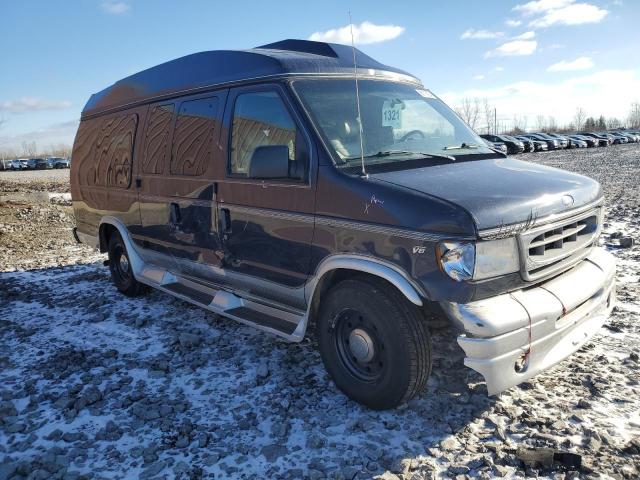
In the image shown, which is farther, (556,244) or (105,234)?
(105,234)

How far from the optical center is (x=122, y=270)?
6.48 metres

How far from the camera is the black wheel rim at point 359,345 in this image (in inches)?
132

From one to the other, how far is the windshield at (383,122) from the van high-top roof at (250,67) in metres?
0.16

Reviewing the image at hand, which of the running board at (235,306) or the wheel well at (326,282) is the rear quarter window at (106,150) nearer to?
the running board at (235,306)

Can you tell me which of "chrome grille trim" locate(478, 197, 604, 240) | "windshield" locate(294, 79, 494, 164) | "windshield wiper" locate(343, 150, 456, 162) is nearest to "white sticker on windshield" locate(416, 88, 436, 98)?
"windshield" locate(294, 79, 494, 164)

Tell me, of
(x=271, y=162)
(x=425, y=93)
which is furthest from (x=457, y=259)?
(x=425, y=93)

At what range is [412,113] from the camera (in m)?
4.29

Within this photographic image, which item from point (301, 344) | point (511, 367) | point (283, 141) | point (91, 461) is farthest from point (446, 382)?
point (91, 461)

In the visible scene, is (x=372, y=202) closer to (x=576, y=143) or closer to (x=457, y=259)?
(x=457, y=259)

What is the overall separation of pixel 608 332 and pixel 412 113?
262 cm

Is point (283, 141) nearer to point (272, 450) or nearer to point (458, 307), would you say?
point (458, 307)

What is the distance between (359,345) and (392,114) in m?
1.92

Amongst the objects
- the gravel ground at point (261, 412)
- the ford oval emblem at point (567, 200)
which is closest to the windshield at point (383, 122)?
the ford oval emblem at point (567, 200)

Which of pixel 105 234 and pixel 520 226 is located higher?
pixel 520 226
